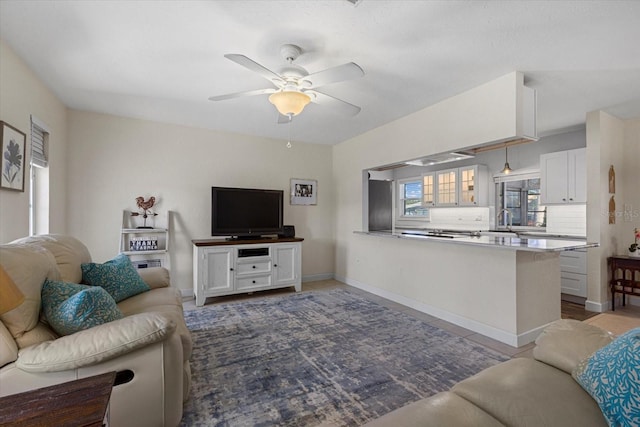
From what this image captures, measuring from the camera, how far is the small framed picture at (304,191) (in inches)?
196

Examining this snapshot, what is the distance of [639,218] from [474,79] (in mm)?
3246

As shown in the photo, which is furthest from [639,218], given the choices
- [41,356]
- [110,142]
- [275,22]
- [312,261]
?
[110,142]

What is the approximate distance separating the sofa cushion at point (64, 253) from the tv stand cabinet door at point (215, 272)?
5.38 feet

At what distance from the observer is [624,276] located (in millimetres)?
A: 3631

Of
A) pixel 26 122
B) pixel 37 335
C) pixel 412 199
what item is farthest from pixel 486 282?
pixel 26 122

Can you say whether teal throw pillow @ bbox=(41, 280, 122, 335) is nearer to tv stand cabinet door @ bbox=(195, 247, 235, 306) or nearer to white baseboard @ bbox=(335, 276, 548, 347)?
tv stand cabinet door @ bbox=(195, 247, 235, 306)

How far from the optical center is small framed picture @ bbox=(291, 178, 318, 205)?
4.99 metres

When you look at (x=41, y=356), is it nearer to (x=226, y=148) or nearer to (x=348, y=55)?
(x=348, y=55)

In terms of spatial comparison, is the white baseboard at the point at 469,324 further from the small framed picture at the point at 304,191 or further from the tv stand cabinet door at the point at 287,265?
the small framed picture at the point at 304,191

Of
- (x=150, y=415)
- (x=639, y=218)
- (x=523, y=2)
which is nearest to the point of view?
(x=150, y=415)

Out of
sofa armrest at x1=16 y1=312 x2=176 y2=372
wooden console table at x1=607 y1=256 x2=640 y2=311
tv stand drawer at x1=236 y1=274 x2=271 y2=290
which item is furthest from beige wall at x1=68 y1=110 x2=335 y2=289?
wooden console table at x1=607 y1=256 x2=640 y2=311

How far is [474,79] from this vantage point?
2.64m

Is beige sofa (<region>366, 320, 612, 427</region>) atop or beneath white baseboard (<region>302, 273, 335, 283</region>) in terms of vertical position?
atop

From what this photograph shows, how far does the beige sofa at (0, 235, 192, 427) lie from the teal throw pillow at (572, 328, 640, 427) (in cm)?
171
